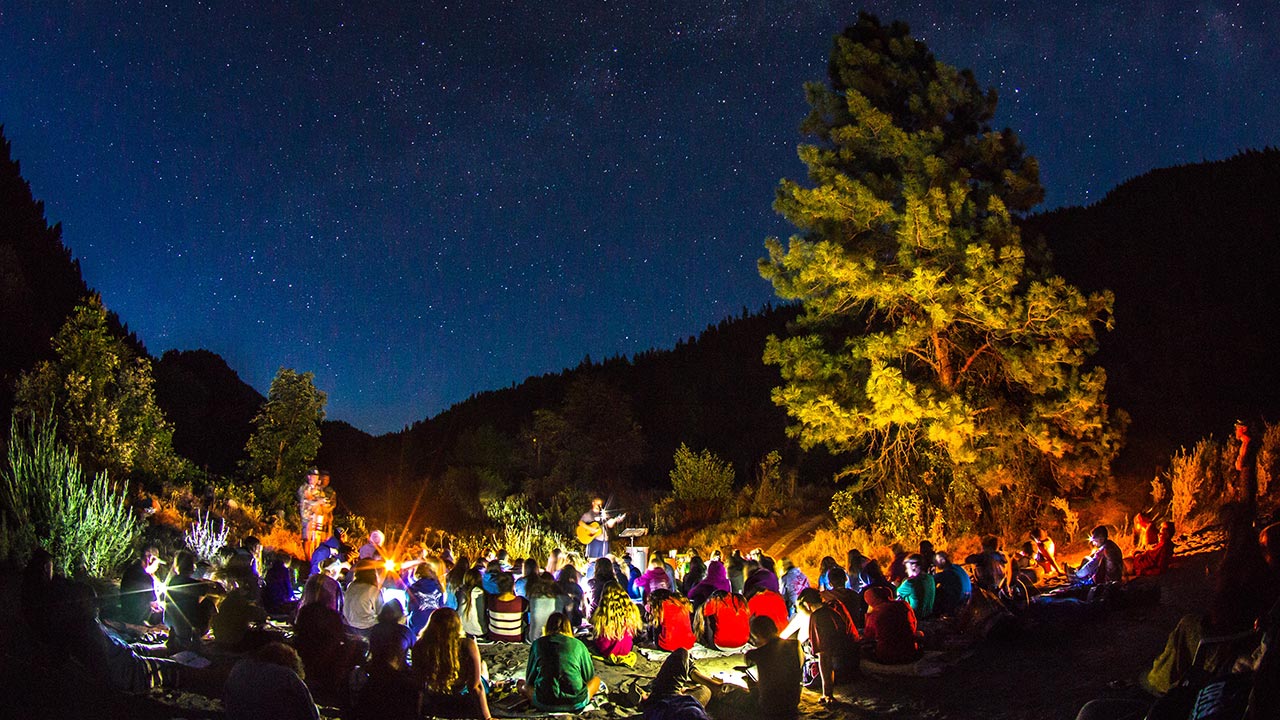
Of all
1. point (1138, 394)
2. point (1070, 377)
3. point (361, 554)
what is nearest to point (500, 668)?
point (361, 554)

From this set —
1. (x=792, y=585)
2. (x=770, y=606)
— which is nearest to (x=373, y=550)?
(x=770, y=606)

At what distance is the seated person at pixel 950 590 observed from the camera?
988 cm

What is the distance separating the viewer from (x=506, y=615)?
9477mm

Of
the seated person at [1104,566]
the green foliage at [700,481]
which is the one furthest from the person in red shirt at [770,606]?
the green foliage at [700,481]

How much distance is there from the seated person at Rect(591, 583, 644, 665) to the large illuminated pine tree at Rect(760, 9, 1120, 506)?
773cm

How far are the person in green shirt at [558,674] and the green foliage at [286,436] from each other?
1611cm

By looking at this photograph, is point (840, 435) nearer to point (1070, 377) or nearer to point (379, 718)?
point (1070, 377)

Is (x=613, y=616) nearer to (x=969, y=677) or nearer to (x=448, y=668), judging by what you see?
(x=448, y=668)

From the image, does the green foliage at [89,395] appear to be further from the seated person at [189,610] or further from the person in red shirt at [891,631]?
the person in red shirt at [891,631]

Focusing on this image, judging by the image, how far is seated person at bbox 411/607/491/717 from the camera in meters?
5.86

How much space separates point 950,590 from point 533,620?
17.1 ft

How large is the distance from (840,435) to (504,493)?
23092 millimetres

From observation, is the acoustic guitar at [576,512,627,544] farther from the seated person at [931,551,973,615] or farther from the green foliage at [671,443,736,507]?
the green foliage at [671,443,736,507]

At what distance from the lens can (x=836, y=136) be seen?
16797 millimetres
